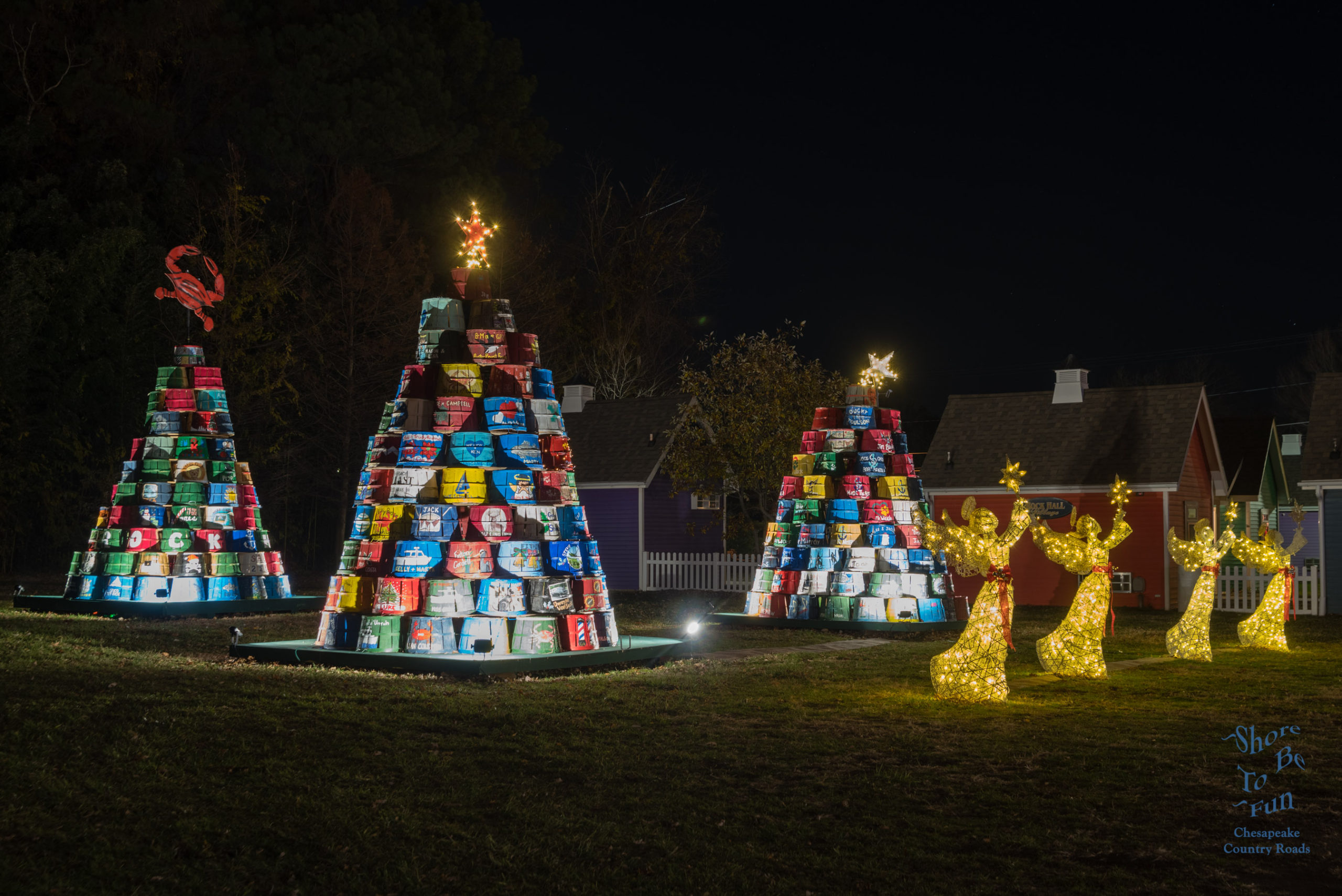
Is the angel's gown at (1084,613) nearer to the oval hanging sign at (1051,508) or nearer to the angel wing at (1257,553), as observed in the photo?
the angel wing at (1257,553)

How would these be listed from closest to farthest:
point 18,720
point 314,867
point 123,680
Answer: point 314,867 < point 18,720 < point 123,680

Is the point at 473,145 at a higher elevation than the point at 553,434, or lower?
higher

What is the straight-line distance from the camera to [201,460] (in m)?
22.2

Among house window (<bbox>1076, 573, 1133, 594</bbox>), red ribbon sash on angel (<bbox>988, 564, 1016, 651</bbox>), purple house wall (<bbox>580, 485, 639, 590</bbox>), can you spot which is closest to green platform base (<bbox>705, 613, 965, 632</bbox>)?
red ribbon sash on angel (<bbox>988, 564, 1016, 651</bbox>)

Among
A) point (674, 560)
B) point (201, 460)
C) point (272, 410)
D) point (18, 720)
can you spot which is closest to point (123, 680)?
point (18, 720)

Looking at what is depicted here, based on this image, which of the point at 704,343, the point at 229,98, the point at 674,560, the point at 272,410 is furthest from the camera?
the point at 229,98

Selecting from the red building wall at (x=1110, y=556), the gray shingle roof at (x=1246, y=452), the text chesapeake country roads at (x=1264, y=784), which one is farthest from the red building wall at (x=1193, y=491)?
the text chesapeake country roads at (x=1264, y=784)

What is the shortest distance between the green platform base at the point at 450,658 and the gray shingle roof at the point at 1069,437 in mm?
16812

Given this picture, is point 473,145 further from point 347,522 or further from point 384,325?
point 347,522

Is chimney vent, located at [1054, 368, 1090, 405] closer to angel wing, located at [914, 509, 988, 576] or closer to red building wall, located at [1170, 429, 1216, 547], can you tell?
red building wall, located at [1170, 429, 1216, 547]

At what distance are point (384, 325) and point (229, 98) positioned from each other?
36.7 feet

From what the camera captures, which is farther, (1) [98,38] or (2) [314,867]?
(1) [98,38]

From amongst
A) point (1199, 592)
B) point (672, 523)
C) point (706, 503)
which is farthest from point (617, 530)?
point (1199, 592)

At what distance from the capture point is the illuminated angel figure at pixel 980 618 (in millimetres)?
12609
